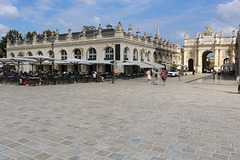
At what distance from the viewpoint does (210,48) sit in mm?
59469

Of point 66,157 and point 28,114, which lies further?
point 28,114

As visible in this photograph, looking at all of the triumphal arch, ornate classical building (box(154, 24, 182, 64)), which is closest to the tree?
ornate classical building (box(154, 24, 182, 64))

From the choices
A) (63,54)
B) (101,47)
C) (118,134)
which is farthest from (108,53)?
(118,134)

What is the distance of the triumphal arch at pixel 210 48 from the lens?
187ft

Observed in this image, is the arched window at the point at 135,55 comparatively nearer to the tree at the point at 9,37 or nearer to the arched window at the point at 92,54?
the arched window at the point at 92,54

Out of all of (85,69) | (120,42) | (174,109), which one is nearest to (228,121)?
(174,109)

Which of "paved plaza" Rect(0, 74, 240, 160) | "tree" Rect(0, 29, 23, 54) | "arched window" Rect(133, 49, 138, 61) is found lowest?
"paved plaza" Rect(0, 74, 240, 160)

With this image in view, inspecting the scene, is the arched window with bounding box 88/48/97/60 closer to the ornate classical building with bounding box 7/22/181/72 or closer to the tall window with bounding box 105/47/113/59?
the ornate classical building with bounding box 7/22/181/72

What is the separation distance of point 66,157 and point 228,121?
4.76 meters

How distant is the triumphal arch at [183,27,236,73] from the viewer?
57094 mm

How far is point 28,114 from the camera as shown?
652cm

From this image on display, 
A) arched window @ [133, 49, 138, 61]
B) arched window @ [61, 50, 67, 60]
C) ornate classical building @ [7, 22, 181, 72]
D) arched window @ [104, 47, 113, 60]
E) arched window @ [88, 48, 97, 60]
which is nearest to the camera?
ornate classical building @ [7, 22, 181, 72]

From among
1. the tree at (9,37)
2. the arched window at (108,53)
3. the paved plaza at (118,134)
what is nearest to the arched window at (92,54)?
the arched window at (108,53)

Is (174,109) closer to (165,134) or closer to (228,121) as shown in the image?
(228,121)
